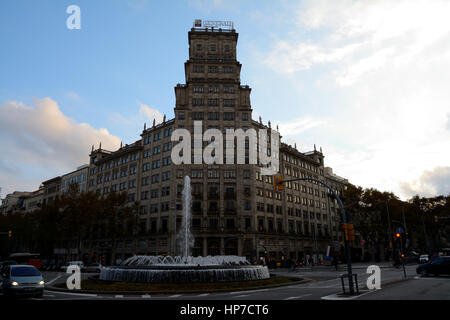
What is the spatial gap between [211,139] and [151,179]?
53.5 feet

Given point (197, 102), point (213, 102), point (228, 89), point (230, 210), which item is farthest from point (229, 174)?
point (228, 89)

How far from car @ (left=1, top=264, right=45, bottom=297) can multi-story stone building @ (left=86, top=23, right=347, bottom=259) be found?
42.7 m

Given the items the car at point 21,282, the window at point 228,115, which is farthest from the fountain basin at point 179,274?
the window at point 228,115

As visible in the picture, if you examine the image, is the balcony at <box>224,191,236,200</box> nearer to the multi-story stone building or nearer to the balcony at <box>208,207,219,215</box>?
the multi-story stone building

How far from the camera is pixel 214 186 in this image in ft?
204

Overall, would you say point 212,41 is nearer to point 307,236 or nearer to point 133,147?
point 133,147

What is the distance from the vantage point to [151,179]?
225ft

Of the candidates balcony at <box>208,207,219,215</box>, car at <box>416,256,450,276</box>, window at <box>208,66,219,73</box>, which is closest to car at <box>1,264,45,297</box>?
car at <box>416,256,450,276</box>

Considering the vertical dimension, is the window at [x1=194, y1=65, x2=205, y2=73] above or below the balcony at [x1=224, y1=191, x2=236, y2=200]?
above

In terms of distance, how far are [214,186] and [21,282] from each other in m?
46.7

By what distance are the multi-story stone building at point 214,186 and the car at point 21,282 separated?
140ft

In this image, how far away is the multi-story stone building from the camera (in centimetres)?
6056

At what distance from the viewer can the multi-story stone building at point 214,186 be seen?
6056 centimetres
